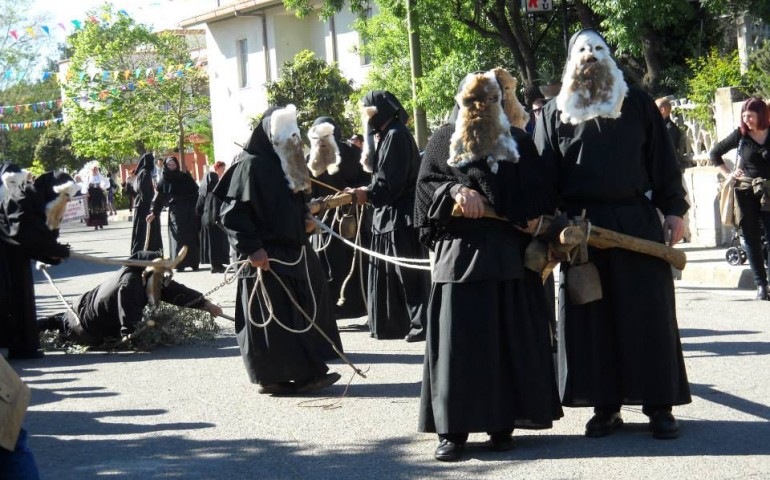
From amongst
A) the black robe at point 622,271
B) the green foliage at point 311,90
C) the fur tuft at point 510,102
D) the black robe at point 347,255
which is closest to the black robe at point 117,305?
the black robe at point 347,255

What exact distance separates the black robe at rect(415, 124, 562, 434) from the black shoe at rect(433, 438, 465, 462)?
0.10 meters

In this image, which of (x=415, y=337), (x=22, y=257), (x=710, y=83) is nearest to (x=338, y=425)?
(x=415, y=337)

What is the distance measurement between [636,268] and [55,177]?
6137mm

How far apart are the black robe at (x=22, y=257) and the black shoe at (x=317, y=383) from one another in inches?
130

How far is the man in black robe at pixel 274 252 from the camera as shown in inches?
315

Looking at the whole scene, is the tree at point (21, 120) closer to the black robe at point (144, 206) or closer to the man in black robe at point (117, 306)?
the black robe at point (144, 206)

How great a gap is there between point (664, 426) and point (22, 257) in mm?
6462

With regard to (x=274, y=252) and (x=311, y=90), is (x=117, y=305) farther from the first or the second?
(x=311, y=90)

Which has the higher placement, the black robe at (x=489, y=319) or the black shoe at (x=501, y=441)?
the black robe at (x=489, y=319)

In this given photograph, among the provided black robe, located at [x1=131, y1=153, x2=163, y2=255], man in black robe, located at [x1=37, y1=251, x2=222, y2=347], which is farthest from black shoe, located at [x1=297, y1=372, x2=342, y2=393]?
black robe, located at [x1=131, y1=153, x2=163, y2=255]

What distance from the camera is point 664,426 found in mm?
6273

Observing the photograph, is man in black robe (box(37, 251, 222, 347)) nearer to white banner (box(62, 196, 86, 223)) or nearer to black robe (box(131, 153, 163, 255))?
black robe (box(131, 153, 163, 255))

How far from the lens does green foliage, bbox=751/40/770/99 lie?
647 inches

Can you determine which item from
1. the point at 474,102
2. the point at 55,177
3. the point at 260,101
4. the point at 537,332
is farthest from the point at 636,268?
the point at 260,101
